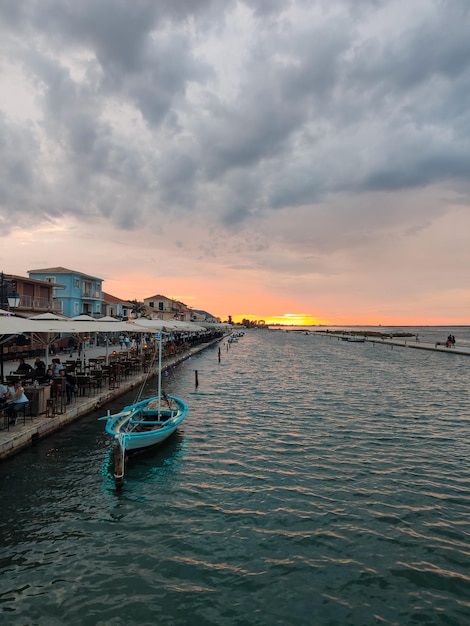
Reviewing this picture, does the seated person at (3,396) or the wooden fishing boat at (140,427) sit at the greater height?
the seated person at (3,396)

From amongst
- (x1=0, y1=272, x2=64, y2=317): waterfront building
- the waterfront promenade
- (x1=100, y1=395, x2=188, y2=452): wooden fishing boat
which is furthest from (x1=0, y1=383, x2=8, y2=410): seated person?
(x1=0, y1=272, x2=64, y2=317): waterfront building

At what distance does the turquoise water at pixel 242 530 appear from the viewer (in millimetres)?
6496

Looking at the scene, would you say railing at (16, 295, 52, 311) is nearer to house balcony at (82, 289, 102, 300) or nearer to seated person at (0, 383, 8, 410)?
house balcony at (82, 289, 102, 300)

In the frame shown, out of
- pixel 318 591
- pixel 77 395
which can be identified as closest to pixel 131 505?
pixel 318 591

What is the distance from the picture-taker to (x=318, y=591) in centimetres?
689

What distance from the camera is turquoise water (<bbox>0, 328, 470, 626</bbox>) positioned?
6.50 m

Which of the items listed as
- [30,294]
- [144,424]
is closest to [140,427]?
[144,424]

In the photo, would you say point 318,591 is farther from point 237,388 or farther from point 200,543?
point 237,388

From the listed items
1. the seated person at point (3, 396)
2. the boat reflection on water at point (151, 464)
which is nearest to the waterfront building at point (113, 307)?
the seated person at point (3, 396)

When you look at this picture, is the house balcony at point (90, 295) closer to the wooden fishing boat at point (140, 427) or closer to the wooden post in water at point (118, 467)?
the wooden fishing boat at point (140, 427)

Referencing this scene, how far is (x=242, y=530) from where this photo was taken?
878cm

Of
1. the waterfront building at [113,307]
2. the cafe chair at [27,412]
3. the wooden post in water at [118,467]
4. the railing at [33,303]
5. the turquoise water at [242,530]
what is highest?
the waterfront building at [113,307]

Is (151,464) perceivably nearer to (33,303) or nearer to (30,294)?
(33,303)

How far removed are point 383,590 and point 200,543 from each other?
3613mm
